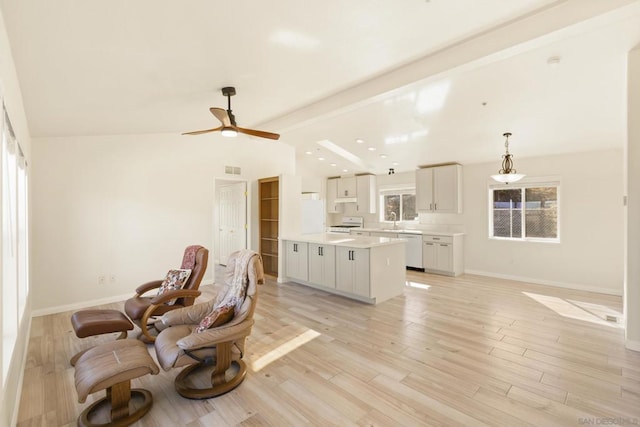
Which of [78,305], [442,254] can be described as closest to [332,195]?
[442,254]

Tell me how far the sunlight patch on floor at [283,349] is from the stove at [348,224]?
5.09 m

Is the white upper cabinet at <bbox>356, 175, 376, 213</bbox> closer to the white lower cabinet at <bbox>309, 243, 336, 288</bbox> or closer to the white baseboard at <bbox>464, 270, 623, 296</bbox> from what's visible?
the white baseboard at <bbox>464, 270, 623, 296</bbox>

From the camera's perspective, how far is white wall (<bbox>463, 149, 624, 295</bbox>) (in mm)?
4992

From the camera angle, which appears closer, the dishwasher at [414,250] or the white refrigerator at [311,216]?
the white refrigerator at [311,216]

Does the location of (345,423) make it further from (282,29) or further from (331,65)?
(331,65)

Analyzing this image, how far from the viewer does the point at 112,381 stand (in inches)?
74.4

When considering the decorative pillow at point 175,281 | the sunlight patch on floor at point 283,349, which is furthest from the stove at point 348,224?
the decorative pillow at point 175,281

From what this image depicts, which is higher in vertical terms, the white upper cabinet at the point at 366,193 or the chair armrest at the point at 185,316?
the white upper cabinet at the point at 366,193

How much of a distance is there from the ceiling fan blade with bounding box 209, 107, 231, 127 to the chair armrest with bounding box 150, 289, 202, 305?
1.83 metres

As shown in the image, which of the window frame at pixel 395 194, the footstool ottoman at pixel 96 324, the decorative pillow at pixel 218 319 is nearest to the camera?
the decorative pillow at pixel 218 319

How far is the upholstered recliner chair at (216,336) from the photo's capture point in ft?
7.23

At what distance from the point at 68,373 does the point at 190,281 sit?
50.1 inches

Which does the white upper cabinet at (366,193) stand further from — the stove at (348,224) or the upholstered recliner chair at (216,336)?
the upholstered recliner chair at (216,336)

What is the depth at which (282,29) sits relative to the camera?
2242 millimetres
